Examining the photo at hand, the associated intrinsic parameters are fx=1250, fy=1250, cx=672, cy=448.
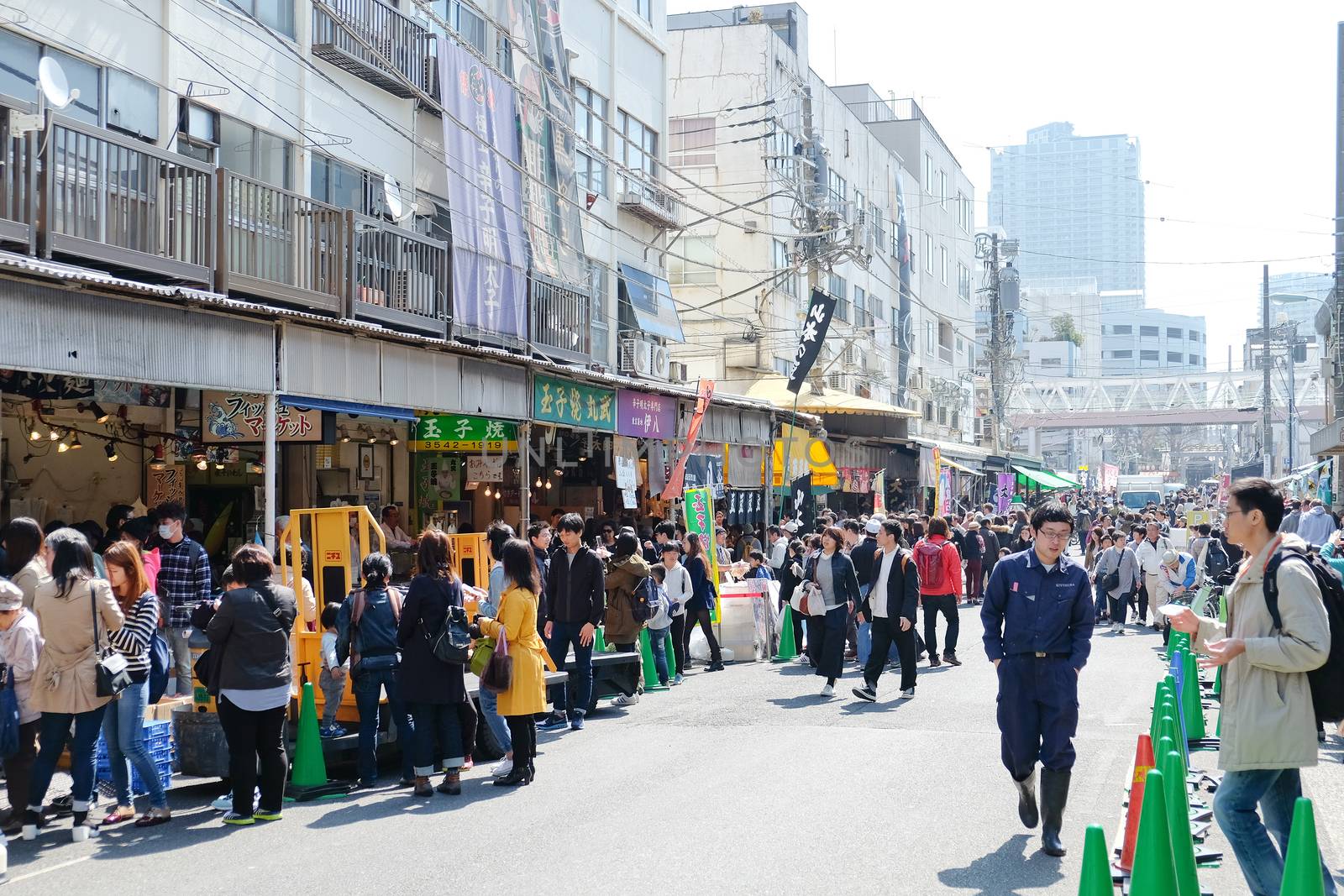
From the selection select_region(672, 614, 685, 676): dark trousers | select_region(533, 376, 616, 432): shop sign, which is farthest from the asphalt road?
select_region(533, 376, 616, 432): shop sign

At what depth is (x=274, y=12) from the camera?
16.1 m

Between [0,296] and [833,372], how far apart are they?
31.2 metres

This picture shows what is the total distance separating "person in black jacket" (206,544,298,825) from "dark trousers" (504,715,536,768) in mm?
1654

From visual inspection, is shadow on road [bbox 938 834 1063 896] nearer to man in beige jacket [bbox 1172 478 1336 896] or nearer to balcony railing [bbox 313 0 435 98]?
man in beige jacket [bbox 1172 478 1336 896]

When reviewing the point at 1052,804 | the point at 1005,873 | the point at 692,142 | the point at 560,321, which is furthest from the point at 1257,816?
the point at 692,142

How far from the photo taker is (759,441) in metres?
25.5

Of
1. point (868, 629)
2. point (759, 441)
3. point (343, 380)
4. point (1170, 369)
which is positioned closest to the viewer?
point (343, 380)

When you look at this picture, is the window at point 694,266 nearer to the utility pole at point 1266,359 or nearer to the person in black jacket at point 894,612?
the person in black jacket at point 894,612

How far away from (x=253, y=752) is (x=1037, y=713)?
4.93 meters

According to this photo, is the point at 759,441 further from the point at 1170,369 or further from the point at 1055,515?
the point at 1170,369

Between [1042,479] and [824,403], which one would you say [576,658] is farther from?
[1042,479]

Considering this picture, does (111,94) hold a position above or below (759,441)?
above

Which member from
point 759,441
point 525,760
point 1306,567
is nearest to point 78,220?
point 525,760

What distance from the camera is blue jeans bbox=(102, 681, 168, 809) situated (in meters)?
7.91
